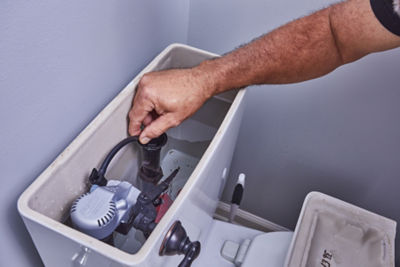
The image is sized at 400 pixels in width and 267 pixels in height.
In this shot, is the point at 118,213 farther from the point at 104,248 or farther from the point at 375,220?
the point at 375,220

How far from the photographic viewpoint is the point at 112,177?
65 cm

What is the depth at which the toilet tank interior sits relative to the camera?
1.63ft

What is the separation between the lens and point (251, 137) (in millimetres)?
1063

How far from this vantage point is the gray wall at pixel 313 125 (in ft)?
2.66

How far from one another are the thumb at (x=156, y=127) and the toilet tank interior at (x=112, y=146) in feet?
0.16

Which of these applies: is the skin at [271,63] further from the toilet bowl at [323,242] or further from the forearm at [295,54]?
the toilet bowl at [323,242]

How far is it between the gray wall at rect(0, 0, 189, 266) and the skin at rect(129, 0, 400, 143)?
0.09 metres

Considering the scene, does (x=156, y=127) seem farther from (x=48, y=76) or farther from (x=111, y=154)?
(x=48, y=76)

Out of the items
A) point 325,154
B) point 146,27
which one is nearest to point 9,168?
point 146,27

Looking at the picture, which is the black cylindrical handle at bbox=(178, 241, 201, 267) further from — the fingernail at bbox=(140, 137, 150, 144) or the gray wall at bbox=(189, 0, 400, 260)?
the gray wall at bbox=(189, 0, 400, 260)

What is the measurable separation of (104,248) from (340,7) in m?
0.59

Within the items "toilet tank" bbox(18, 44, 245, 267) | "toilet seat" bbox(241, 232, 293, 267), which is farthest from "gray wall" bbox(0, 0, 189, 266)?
"toilet seat" bbox(241, 232, 293, 267)

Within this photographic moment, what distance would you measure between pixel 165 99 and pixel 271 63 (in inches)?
9.6

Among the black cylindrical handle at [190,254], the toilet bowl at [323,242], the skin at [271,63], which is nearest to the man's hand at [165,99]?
the skin at [271,63]
